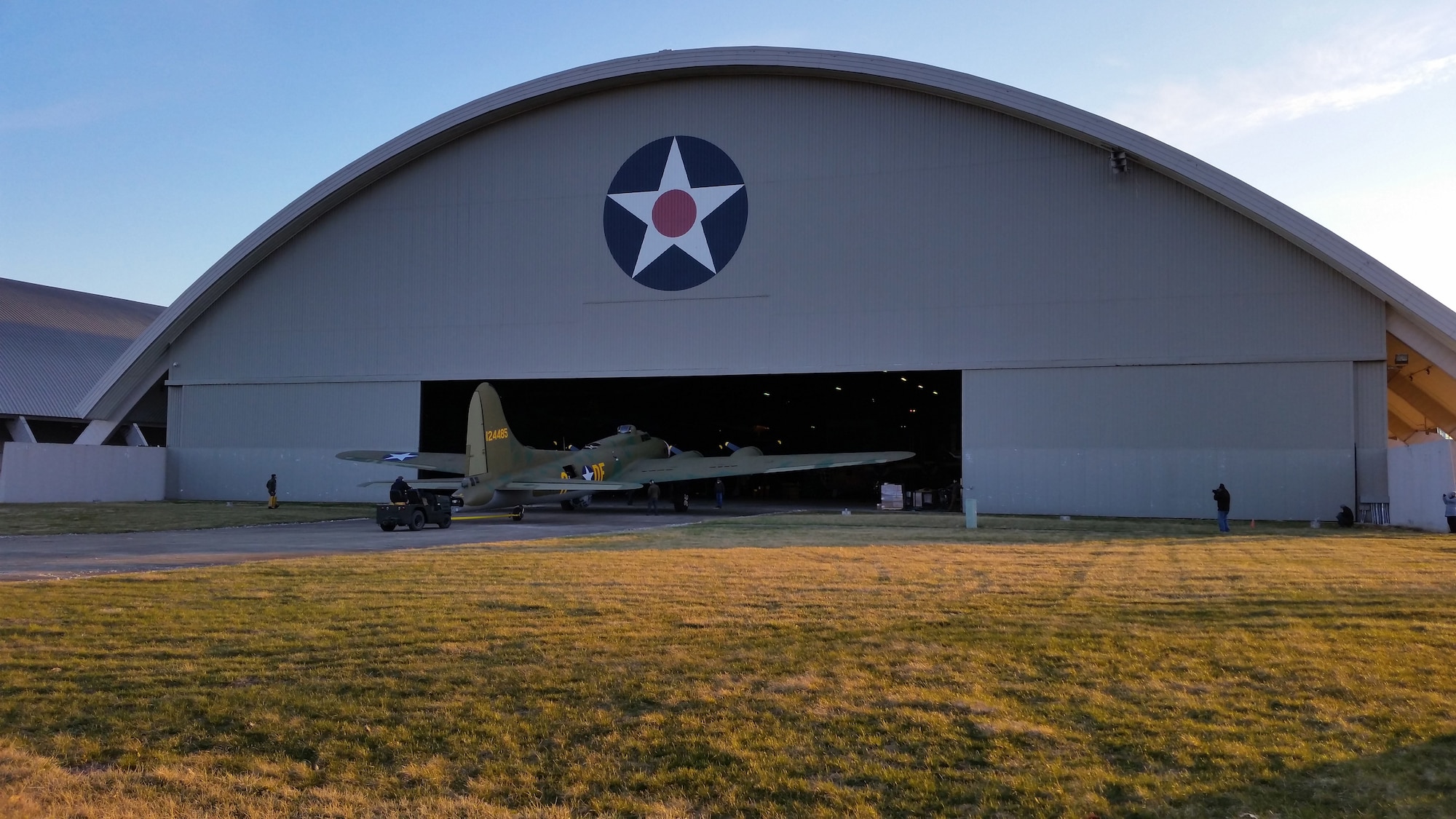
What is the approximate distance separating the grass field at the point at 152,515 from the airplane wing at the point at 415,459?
74.5 inches

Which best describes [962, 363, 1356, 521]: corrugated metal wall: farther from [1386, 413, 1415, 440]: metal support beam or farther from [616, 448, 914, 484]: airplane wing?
[1386, 413, 1415, 440]: metal support beam

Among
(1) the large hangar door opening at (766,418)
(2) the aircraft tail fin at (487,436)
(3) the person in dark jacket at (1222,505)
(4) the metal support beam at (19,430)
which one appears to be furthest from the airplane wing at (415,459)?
(4) the metal support beam at (19,430)

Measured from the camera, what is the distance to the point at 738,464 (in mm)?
34969

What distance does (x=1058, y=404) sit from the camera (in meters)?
30.6

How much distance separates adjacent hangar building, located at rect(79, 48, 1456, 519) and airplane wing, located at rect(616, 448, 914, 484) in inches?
123

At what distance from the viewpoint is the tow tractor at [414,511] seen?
24281 mm

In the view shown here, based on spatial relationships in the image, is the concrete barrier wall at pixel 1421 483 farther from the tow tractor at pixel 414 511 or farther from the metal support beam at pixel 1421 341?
the tow tractor at pixel 414 511

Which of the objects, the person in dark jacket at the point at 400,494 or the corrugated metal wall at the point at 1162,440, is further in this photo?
the corrugated metal wall at the point at 1162,440

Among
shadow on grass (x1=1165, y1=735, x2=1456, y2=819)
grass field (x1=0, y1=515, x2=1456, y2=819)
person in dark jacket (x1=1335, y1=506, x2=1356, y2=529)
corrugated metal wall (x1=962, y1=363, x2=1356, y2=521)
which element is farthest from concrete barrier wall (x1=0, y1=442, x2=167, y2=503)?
person in dark jacket (x1=1335, y1=506, x2=1356, y2=529)

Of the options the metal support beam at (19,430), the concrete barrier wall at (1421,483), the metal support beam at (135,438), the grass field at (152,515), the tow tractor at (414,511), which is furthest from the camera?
the metal support beam at (19,430)

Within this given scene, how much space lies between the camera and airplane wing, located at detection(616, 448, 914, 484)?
3253cm

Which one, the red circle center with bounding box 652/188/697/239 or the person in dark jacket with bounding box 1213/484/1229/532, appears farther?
the red circle center with bounding box 652/188/697/239

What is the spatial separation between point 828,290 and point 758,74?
819cm

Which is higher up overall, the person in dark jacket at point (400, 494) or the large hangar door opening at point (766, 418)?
the large hangar door opening at point (766, 418)
